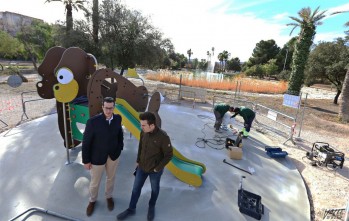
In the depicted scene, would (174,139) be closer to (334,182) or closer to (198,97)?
(334,182)

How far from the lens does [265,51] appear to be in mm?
49719

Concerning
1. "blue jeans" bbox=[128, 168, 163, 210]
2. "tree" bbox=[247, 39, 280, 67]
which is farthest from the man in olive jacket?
"tree" bbox=[247, 39, 280, 67]

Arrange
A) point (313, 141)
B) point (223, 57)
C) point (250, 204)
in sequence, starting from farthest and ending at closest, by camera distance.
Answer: point (223, 57), point (313, 141), point (250, 204)

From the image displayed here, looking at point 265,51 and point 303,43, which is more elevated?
point 265,51

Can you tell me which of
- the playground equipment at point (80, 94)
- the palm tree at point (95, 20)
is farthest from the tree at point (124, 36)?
the playground equipment at point (80, 94)

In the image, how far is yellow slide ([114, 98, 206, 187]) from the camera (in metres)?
4.37

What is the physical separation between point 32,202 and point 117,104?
250 cm

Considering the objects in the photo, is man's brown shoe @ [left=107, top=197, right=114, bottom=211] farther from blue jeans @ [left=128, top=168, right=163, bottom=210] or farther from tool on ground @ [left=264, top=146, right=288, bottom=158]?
tool on ground @ [left=264, top=146, right=288, bottom=158]

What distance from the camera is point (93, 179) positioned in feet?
10.9

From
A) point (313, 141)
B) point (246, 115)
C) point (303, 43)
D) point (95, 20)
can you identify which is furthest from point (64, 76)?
point (303, 43)

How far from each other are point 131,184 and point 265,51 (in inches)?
2069

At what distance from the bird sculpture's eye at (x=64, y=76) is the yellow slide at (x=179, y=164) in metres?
1.17

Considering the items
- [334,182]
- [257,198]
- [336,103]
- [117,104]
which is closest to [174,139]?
[117,104]

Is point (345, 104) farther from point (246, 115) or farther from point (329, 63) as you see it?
point (246, 115)
